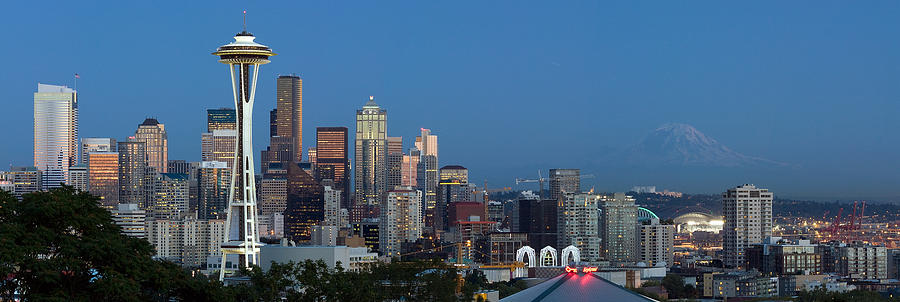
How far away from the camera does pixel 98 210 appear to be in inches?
1129

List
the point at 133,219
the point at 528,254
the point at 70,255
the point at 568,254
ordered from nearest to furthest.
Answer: the point at 70,255
the point at 528,254
the point at 133,219
the point at 568,254

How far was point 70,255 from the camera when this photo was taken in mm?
26984

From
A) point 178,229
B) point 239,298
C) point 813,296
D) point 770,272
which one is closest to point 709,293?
point 770,272

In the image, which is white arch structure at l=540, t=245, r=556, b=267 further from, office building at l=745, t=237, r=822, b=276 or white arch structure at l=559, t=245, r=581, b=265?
office building at l=745, t=237, r=822, b=276

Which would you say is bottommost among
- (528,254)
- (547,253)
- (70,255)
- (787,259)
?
(547,253)

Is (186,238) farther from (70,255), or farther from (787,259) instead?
(70,255)

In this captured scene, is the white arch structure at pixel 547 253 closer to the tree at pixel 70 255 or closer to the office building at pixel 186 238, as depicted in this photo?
the office building at pixel 186 238

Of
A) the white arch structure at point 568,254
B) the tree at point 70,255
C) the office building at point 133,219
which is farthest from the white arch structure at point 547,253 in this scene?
the tree at point 70,255

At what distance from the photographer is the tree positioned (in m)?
26.4

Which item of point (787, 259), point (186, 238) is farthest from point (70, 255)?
point (186, 238)

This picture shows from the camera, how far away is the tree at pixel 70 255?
26359mm

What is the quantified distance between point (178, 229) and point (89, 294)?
6874 inches

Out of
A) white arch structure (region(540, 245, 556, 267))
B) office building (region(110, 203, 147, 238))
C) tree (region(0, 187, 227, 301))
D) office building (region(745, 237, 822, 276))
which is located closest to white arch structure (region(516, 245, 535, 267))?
white arch structure (region(540, 245, 556, 267))

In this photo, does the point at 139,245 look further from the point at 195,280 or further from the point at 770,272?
the point at 770,272
